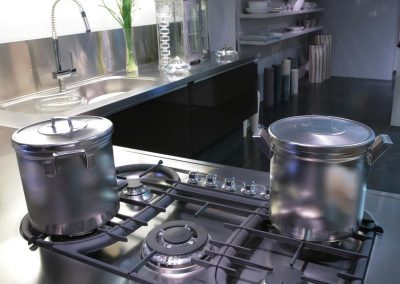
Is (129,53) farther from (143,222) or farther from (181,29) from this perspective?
(143,222)

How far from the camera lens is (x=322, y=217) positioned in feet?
1.96

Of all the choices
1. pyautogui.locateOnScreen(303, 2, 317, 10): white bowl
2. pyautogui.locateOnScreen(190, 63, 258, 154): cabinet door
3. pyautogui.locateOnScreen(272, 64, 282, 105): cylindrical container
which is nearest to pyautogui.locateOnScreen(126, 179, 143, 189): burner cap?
pyautogui.locateOnScreen(190, 63, 258, 154): cabinet door

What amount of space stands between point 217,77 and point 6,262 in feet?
7.52

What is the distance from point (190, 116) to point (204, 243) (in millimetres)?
1984

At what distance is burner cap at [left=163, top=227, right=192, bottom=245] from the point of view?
642 mm

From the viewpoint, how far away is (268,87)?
4809mm

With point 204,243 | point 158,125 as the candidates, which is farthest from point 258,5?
point 204,243

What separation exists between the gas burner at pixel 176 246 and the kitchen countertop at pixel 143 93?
38.2 inches

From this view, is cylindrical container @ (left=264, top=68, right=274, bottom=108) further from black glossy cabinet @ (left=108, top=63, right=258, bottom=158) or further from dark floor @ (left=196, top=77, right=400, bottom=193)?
black glossy cabinet @ (left=108, top=63, right=258, bottom=158)

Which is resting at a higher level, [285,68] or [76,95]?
[76,95]

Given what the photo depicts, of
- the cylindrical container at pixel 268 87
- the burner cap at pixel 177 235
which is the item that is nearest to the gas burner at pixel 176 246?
the burner cap at pixel 177 235

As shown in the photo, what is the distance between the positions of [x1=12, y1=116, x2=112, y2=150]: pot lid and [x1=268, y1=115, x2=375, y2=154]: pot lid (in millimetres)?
289

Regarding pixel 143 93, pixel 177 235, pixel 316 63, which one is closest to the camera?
pixel 177 235

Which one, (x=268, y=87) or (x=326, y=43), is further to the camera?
(x=326, y=43)
